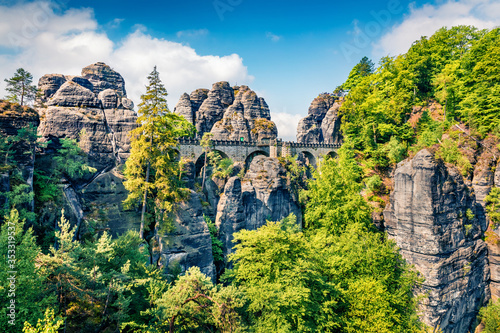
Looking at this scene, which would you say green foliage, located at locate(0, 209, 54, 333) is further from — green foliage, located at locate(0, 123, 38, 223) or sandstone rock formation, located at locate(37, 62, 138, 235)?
sandstone rock formation, located at locate(37, 62, 138, 235)

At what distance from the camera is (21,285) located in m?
9.38

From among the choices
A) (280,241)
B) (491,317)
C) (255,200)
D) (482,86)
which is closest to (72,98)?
(255,200)

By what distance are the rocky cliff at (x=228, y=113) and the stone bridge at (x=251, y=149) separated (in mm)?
3945

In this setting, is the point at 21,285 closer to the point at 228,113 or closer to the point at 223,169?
the point at 223,169

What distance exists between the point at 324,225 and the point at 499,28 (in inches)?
1348

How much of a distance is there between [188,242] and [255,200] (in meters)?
10.7

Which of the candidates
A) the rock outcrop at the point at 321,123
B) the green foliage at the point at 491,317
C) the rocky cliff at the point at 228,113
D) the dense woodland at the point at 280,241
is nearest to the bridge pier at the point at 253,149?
the dense woodland at the point at 280,241

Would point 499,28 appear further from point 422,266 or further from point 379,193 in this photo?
point 422,266

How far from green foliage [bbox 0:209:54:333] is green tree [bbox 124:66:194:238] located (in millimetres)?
9401

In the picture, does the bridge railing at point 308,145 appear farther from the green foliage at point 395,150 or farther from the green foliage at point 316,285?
the green foliage at point 316,285

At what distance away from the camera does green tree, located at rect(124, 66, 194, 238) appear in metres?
20.0

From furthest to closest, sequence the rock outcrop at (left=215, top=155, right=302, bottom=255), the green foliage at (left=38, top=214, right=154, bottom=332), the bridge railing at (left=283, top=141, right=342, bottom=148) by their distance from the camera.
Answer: the bridge railing at (left=283, top=141, right=342, bottom=148) → the rock outcrop at (left=215, top=155, right=302, bottom=255) → the green foliage at (left=38, top=214, right=154, bottom=332)

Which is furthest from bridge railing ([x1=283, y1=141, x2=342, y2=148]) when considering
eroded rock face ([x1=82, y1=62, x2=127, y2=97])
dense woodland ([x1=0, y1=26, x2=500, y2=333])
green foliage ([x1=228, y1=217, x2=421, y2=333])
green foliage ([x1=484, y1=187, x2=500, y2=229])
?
eroded rock face ([x1=82, y1=62, x2=127, y2=97])

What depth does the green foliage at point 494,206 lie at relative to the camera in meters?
27.6
